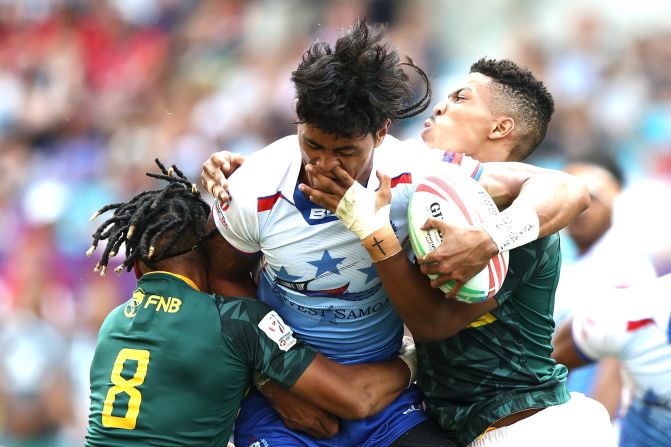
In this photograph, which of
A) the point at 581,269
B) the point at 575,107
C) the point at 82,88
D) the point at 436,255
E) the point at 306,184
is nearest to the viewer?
the point at 436,255

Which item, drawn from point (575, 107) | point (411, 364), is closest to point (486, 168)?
point (411, 364)

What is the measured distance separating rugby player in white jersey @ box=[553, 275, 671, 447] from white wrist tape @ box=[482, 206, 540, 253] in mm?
1636

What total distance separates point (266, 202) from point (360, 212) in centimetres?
47

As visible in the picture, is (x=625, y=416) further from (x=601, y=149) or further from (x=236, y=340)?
(x=601, y=149)

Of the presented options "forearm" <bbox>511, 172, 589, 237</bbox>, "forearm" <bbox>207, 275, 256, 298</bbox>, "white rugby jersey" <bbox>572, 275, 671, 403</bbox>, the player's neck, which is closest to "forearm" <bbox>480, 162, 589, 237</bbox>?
"forearm" <bbox>511, 172, 589, 237</bbox>

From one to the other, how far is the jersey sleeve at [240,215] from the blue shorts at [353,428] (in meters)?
0.73

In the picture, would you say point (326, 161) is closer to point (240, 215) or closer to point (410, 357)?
point (240, 215)

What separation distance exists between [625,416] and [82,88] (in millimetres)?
8486

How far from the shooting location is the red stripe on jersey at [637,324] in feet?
16.7

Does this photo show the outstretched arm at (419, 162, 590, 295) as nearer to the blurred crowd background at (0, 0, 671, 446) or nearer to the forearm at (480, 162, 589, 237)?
the forearm at (480, 162, 589, 237)

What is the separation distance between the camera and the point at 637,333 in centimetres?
511

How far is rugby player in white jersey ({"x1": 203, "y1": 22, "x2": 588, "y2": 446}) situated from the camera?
11.8 feet

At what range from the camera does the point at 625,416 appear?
5.44 m

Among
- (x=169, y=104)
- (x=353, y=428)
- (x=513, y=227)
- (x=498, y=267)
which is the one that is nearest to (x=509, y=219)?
(x=513, y=227)
